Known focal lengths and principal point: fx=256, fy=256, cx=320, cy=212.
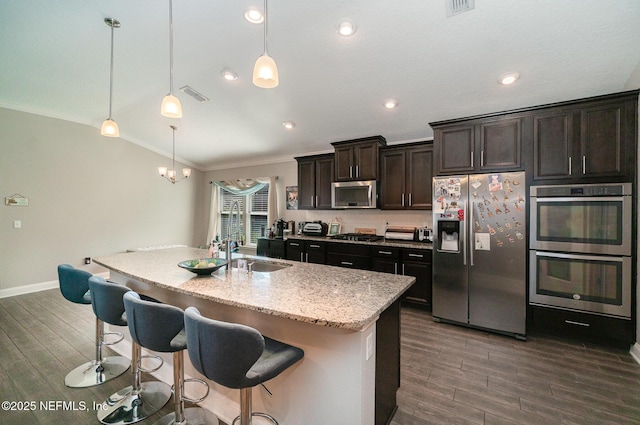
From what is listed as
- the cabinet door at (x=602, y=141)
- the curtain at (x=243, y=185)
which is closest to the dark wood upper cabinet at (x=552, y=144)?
the cabinet door at (x=602, y=141)

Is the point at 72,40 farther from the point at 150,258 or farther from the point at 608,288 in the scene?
the point at 608,288

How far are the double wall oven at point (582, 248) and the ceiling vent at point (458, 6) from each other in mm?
1937

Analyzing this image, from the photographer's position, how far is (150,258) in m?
2.56

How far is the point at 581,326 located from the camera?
2.61 m

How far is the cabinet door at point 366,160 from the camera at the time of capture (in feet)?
13.4

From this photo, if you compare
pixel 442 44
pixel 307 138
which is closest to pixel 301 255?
pixel 307 138

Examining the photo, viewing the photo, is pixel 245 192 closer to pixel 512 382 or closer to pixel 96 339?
pixel 96 339

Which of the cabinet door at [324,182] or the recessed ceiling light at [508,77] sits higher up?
the recessed ceiling light at [508,77]

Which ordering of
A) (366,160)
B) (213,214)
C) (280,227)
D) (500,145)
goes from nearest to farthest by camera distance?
(500,145) < (366,160) < (280,227) < (213,214)

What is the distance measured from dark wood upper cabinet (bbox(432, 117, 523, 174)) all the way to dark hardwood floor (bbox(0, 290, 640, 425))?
1921 millimetres

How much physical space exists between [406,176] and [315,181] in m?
1.67

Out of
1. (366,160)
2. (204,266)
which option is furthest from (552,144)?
(204,266)

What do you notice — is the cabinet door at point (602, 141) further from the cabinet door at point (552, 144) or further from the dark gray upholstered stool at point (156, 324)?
the dark gray upholstered stool at point (156, 324)

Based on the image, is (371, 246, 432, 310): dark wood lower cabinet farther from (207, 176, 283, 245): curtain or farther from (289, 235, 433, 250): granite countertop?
(207, 176, 283, 245): curtain
